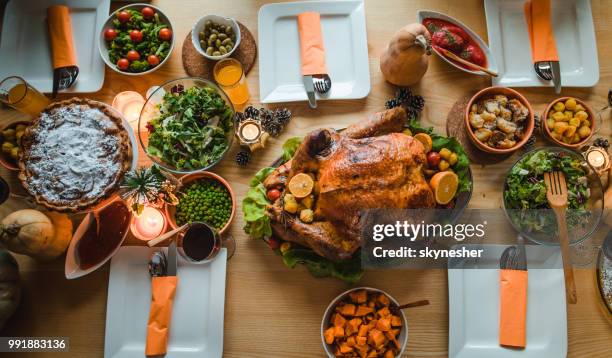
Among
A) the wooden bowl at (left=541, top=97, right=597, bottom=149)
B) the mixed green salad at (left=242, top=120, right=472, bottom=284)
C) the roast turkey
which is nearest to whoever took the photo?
the roast turkey

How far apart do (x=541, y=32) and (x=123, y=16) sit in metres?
1.64

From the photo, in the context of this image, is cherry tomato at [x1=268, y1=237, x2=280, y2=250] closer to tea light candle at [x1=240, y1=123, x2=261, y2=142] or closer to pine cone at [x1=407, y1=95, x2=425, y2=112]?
tea light candle at [x1=240, y1=123, x2=261, y2=142]

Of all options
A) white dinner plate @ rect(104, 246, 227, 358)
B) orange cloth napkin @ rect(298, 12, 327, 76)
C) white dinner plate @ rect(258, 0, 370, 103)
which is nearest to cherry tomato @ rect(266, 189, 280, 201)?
white dinner plate @ rect(104, 246, 227, 358)

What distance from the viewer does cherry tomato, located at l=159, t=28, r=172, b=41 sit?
1778 mm

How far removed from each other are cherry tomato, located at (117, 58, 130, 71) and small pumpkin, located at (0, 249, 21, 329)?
2.55ft

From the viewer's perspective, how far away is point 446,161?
1.64 metres

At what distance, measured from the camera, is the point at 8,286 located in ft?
5.12

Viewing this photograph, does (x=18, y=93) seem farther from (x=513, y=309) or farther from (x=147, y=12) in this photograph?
(x=513, y=309)

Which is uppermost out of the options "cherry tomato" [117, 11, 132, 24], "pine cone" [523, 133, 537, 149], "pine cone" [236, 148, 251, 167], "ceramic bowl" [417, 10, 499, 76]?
"cherry tomato" [117, 11, 132, 24]

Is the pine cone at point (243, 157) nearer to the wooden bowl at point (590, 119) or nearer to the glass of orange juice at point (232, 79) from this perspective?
the glass of orange juice at point (232, 79)

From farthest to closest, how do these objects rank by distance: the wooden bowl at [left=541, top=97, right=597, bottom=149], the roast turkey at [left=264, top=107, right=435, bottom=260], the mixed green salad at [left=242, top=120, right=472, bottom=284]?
the wooden bowl at [left=541, top=97, right=597, bottom=149] < the mixed green salad at [left=242, top=120, right=472, bottom=284] < the roast turkey at [left=264, top=107, right=435, bottom=260]

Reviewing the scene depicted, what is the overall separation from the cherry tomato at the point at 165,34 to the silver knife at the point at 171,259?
0.79 metres

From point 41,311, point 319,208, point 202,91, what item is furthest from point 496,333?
point 41,311

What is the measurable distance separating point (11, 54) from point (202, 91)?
→ 799 mm
